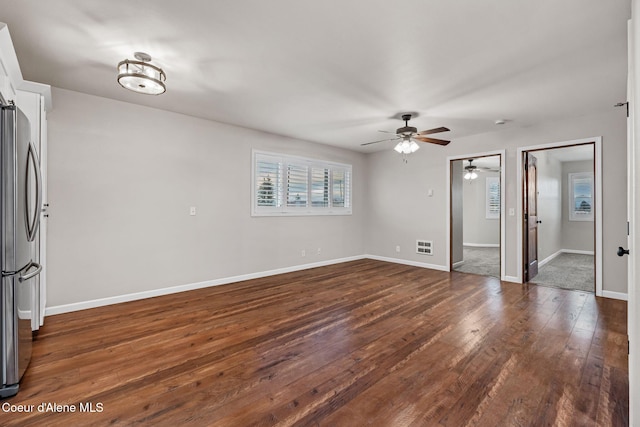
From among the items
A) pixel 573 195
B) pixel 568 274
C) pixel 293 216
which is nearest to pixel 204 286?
pixel 293 216

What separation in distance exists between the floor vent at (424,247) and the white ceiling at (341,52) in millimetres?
2762

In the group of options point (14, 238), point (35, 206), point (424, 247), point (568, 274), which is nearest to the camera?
point (14, 238)

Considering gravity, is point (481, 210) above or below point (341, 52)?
below

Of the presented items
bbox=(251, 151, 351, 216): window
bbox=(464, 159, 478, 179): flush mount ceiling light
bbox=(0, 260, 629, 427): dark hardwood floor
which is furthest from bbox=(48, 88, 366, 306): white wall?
bbox=(464, 159, 478, 179): flush mount ceiling light

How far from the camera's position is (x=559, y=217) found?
7848 mm

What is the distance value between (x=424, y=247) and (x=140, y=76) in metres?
5.40

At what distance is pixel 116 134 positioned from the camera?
3670 mm

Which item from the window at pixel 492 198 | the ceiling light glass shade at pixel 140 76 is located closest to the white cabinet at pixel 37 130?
the ceiling light glass shade at pixel 140 76

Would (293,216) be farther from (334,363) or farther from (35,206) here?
(35,206)

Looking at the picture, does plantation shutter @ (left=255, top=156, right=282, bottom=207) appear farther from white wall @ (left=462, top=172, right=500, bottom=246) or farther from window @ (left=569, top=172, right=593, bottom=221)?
window @ (left=569, top=172, right=593, bottom=221)

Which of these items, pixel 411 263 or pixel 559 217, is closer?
pixel 411 263

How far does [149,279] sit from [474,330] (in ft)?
12.9

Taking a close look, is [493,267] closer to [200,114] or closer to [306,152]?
[306,152]

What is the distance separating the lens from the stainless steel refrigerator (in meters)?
1.79
